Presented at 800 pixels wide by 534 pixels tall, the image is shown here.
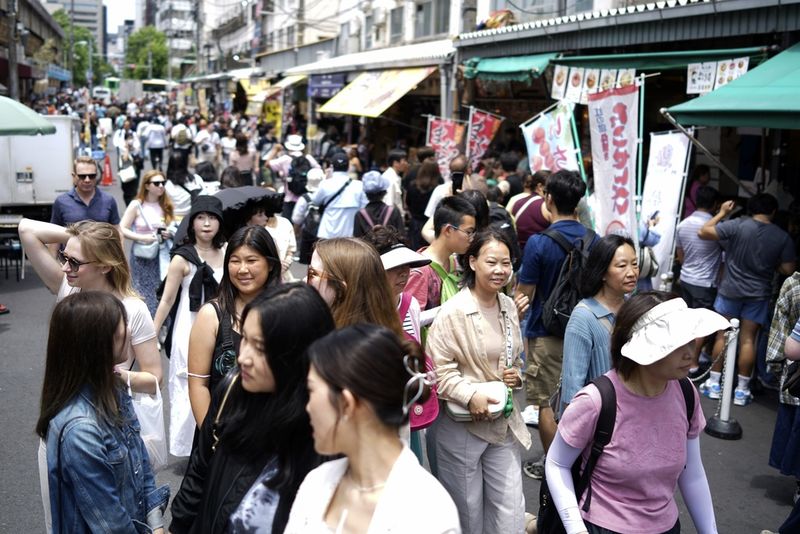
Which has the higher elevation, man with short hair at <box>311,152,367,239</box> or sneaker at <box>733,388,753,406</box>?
man with short hair at <box>311,152,367,239</box>

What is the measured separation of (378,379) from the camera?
1983 millimetres

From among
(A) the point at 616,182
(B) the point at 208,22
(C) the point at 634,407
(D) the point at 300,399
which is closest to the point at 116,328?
(D) the point at 300,399

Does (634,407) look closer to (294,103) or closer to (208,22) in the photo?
(294,103)

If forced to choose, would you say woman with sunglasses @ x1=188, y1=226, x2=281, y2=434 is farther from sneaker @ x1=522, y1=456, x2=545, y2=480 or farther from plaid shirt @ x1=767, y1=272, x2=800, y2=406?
plaid shirt @ x1=767, y1=272, x2=800, y2=406

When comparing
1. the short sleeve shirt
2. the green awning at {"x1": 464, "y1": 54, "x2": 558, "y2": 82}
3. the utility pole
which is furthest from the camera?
the utility pole

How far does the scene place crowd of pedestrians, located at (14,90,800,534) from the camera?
80.7 inches

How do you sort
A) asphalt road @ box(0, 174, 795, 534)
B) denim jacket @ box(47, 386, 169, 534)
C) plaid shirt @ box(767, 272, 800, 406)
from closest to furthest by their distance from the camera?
denim jacket @ box(47, 386, 169, 534), asphalt road @ box(0, 174, 795, 534), plaid shirt @ box(767, 272, 800, 406)

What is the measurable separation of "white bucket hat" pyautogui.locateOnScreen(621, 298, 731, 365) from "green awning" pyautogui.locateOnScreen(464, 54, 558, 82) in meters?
8.71

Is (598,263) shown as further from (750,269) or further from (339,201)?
(339,201)

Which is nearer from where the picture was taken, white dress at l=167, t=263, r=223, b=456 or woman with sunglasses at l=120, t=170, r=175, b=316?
white dress at l=167, t=263, r=223, b=456

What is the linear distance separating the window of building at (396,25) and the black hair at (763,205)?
17.6 meters

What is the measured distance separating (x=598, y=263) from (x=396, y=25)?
21181mm

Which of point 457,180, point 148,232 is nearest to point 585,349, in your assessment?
point 457,180

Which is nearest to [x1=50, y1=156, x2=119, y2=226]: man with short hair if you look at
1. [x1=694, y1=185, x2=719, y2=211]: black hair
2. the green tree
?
[x1=694, y1=185, x2=719, y2=211]: black hair
